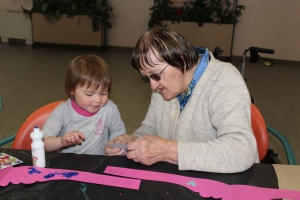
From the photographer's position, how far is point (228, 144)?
1.10 meters

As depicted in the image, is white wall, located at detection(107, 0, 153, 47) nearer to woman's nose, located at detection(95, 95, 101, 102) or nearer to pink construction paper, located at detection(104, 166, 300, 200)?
woman's nose, located at detection(95, 95, 101, 102)

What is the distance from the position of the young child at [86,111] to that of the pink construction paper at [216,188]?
428mm

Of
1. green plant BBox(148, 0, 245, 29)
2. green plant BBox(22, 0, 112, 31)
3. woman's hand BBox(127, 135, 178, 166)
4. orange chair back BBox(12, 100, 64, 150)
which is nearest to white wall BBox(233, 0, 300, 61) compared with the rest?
green plant BBox(148, 0, 245, 29)

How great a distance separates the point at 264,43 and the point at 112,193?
638 centimetres

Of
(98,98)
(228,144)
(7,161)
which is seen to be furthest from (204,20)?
(7,161)

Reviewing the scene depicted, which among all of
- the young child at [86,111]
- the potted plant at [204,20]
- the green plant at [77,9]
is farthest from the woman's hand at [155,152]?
the green plant at [77,9]

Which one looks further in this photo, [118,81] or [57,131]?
[118,81]

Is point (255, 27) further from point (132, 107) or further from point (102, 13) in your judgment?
point (132, 107)

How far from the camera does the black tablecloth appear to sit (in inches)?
38.0

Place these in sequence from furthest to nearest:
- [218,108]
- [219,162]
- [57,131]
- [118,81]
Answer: [118,81], [57,131], [218,108], [219,162]

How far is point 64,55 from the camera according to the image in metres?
6.61

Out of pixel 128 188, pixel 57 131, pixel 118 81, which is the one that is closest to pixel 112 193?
pixel 128 188

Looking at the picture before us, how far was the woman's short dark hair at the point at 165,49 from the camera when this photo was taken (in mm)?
1212

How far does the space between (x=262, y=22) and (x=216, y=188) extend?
6.23 metres
